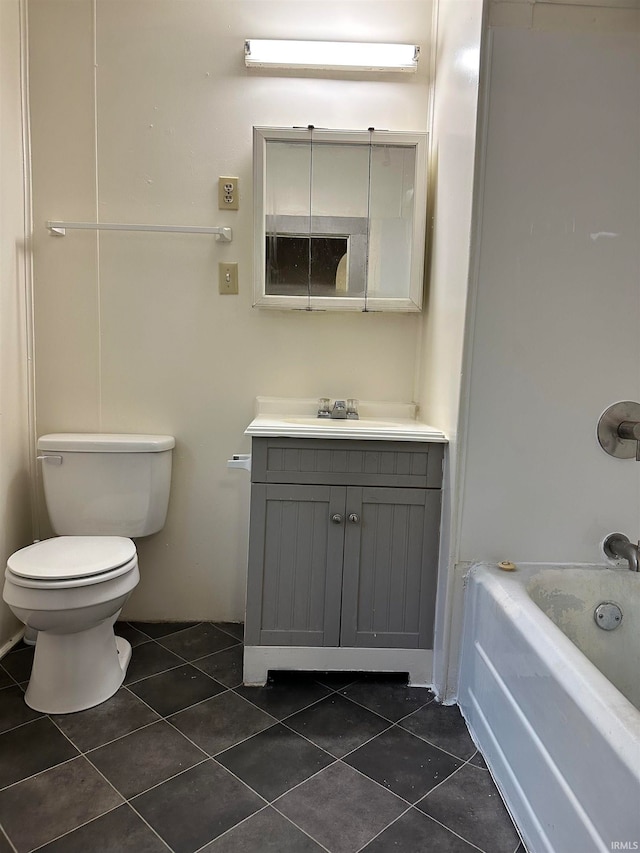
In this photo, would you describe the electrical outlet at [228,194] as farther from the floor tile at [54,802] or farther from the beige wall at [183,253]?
the floor tile at [54,802]

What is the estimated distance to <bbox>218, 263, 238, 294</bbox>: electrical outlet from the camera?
2.10 meters

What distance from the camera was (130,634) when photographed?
6.86 ft

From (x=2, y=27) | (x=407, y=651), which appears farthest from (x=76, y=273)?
(x=407, y=651)

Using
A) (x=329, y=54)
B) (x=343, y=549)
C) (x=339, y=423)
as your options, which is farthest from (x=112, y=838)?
(x=329, y=54)

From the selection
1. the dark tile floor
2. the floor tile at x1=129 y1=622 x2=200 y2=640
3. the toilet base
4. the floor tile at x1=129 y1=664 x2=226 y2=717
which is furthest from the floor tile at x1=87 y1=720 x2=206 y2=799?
the floor tile at x1=129 y1=622 x2=200 y2=640

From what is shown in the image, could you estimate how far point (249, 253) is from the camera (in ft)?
6.91

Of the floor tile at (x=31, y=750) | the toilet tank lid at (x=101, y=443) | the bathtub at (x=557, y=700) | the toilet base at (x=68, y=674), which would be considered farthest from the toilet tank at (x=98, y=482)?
the bathtub at (x=557, y=700)

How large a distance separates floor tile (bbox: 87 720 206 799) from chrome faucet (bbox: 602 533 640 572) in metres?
1.25

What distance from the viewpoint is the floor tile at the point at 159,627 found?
6.91 ft

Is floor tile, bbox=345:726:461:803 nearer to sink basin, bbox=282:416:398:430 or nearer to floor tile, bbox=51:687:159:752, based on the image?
floor tile, bbox=51:687:159:752

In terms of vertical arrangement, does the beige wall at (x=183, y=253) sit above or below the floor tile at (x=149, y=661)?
above

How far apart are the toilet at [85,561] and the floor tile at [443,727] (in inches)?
36.0

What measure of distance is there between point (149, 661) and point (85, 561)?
49cm

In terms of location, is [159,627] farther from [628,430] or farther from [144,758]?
[628,430]
